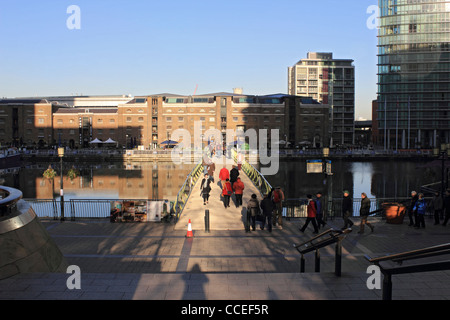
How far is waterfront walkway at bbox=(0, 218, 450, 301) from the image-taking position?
7332 mm

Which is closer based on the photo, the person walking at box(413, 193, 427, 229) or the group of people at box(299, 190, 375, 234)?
the group of people at box(299, 190, 375, 234)

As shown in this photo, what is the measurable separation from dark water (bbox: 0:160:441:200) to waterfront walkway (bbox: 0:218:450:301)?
760 inches

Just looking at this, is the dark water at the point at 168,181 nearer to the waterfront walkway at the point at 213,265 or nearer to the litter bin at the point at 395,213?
the litter bin at the point at 395,213

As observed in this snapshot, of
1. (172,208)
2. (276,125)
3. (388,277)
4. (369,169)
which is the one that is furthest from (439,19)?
(388,277)

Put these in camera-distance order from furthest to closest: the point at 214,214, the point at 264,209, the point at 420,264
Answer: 1. the point at 214,214
2. the point at 264,209
3. the point at 420,264

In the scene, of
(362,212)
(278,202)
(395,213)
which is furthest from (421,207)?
(278,202)

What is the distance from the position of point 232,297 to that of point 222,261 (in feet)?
14.4

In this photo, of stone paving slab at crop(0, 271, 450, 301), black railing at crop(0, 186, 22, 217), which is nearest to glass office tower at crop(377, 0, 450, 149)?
stone paving slab at crop(0, 271, 450, 301)

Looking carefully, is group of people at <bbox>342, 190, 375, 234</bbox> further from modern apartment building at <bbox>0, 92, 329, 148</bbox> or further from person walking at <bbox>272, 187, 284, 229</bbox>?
modern apartment building at <bbox>0, 92, 329, 148</bbox>

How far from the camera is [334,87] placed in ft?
419

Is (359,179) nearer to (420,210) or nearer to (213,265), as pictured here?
(420,210)

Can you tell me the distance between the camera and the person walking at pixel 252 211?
14.8m

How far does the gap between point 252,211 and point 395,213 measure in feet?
21.1
